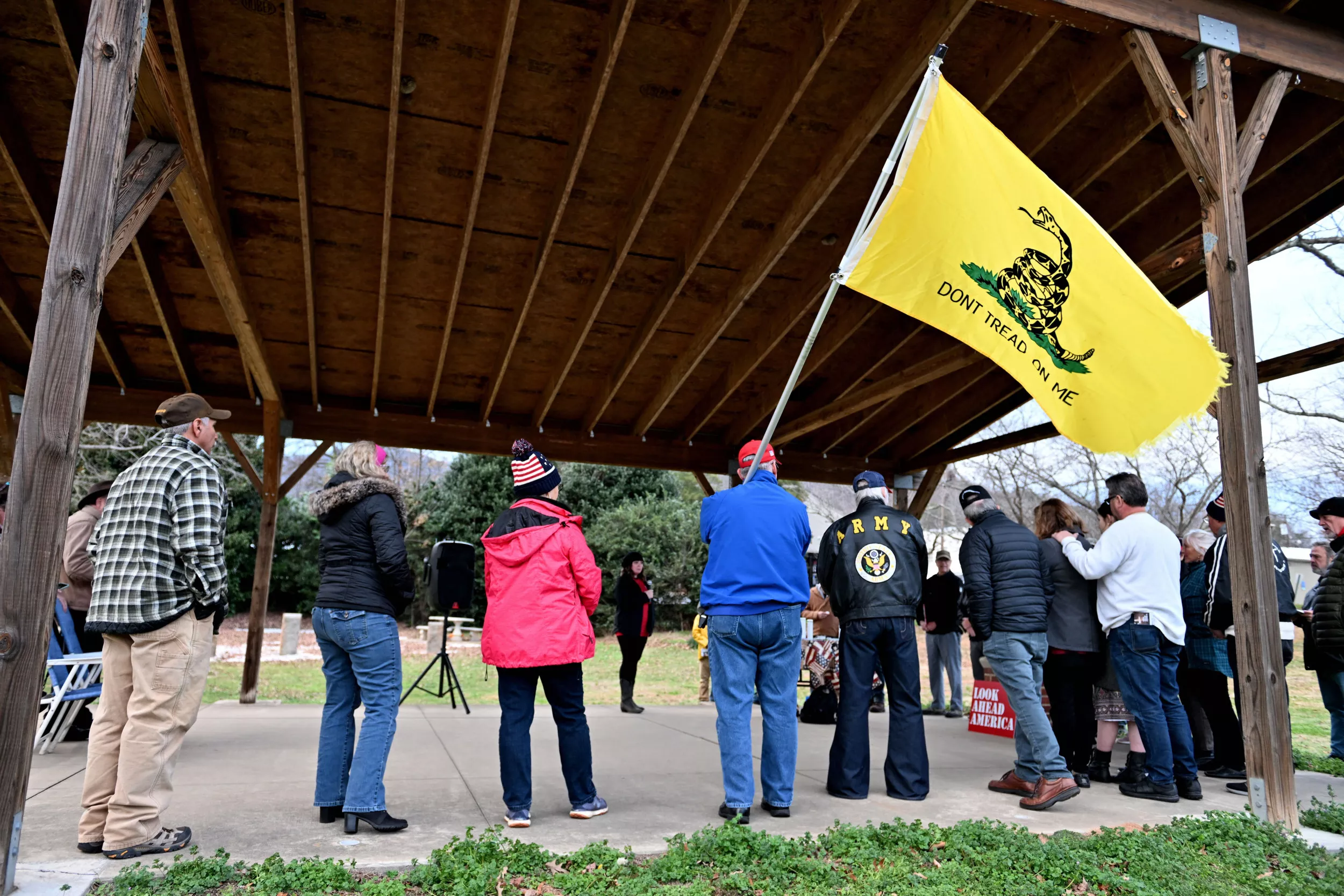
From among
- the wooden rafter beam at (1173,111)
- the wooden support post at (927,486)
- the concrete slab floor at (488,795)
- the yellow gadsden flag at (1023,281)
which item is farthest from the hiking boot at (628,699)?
the wooden rafter beam at (1173,111)

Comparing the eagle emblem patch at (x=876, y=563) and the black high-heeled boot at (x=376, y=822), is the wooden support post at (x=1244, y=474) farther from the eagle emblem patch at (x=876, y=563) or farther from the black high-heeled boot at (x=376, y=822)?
the black high-heeled boot at (x=376, y=822)

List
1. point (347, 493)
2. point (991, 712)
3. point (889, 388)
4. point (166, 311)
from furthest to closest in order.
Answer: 1. point (889, 388)
2. point (166, 311)
3. point (991, 712)
4. point (347, 493)

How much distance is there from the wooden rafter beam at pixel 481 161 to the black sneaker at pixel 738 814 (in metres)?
4.34

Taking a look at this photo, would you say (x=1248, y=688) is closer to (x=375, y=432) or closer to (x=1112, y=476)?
(x=1112, y=476)

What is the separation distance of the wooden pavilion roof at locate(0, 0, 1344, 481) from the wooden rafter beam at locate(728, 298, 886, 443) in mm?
42

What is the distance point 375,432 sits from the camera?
32.0 ft

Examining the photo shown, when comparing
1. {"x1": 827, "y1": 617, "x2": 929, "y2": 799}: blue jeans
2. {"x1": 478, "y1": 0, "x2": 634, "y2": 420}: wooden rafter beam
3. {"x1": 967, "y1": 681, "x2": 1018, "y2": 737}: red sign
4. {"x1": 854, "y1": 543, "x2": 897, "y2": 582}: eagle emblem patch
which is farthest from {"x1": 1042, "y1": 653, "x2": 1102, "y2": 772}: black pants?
{"x1": 478, "y1": 0, "x2": 634, "y2": 420}: wooden rafter beam

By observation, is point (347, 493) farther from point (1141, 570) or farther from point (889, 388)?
point (889, 388)

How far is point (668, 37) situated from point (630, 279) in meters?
2.71

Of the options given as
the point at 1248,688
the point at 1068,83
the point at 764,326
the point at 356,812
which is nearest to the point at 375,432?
the point at 764,326

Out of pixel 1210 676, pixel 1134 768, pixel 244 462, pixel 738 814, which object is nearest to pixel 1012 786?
pixel 1134 768

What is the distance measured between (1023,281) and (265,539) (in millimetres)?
8193

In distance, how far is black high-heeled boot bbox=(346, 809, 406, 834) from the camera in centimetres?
360

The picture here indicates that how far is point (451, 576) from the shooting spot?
26.7 ft
